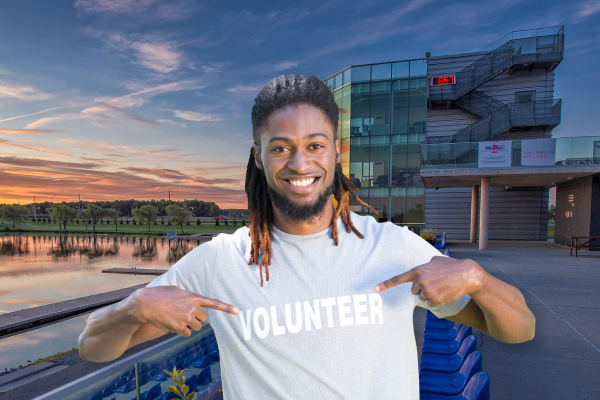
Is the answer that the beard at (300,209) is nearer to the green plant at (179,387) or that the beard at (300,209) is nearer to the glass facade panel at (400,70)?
the green plant at (179,387)

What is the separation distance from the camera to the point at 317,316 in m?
1.17

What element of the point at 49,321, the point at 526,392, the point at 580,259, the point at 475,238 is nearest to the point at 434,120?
the point at 475,238

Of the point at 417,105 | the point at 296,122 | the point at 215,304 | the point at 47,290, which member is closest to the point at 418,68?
the point at 417,105

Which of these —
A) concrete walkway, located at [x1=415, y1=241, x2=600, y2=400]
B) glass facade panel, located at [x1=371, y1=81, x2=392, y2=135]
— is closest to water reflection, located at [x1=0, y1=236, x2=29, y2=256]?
glass facade panel, located at [x1=371, y1=81, x2=392, y2=135]

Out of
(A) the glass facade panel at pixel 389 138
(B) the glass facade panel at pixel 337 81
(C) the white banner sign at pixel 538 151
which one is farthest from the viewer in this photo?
(B) the glass facade panel at pixel 337 81

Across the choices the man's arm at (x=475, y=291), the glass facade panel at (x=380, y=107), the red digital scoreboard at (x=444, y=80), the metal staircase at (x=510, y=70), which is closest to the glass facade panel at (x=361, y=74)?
the glass facade panel at (x=380, y=107)

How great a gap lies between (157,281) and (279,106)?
2.60 ft

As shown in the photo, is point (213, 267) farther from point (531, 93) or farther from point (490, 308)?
point (531, 93)

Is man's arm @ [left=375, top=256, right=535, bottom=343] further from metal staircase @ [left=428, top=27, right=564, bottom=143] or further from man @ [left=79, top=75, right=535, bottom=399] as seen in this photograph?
metal staircase @ [left=428, top=27, right=564, bottom=143]

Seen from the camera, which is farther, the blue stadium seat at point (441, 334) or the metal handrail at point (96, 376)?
the blue stadium seat at point (441, 334)

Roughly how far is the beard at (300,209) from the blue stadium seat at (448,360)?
8.59 ft

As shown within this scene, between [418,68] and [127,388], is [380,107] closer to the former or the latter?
[418,68]

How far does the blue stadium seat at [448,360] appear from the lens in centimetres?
320

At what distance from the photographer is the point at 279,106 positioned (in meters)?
1.31
